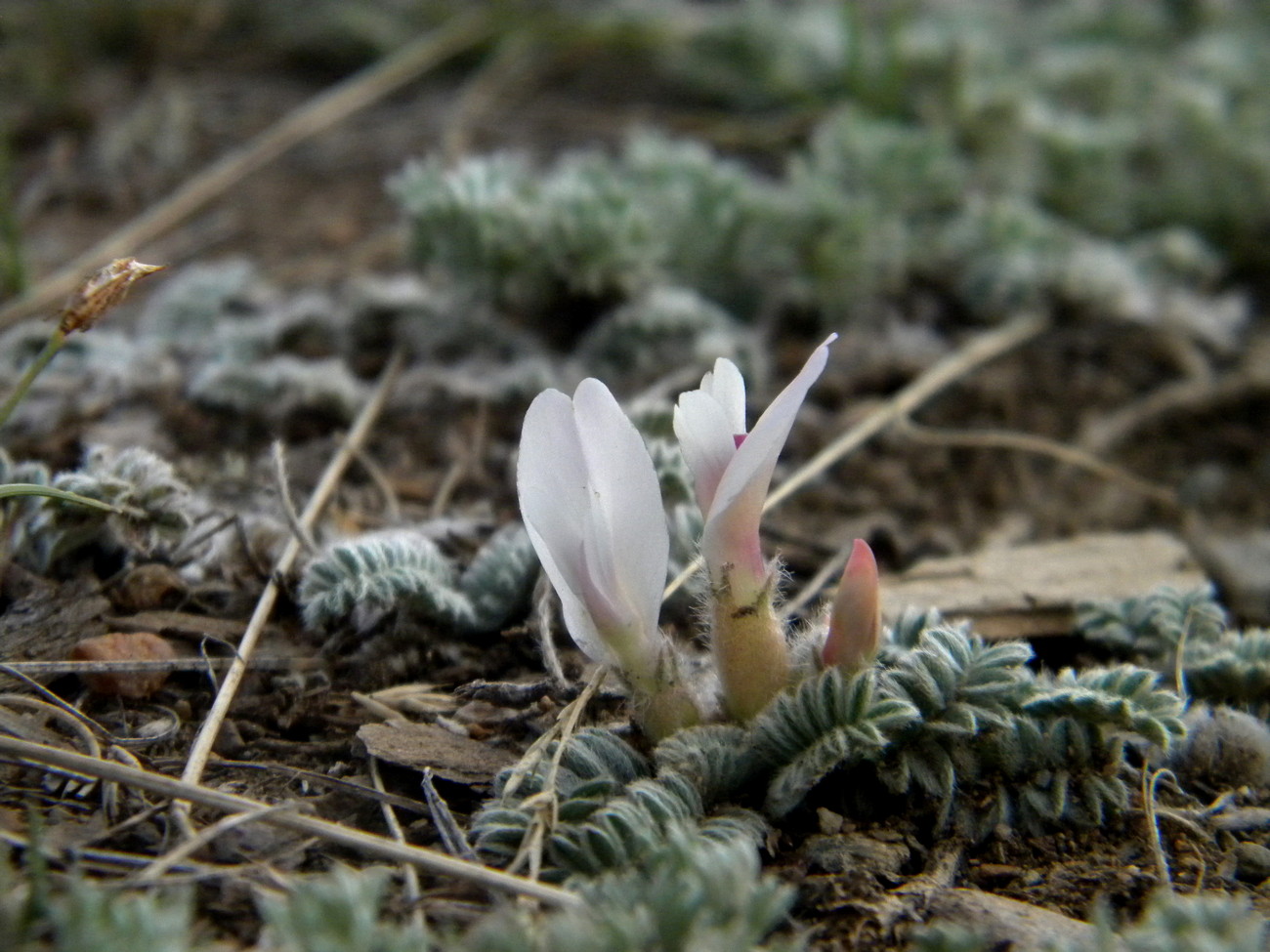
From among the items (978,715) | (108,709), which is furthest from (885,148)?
(108,709)

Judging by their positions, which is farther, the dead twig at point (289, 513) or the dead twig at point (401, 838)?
the dead twig at point (289, 513)

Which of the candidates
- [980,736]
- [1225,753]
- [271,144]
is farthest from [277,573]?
[271,144]

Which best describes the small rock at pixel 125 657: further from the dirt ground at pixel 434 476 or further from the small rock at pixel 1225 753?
the small rock at pixel 1225 753

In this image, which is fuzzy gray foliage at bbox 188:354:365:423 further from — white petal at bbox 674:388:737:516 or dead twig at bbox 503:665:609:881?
white petal at bbox 674:388:737:516

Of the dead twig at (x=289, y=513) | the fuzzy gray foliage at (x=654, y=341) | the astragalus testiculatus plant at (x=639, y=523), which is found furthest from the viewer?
the fuzzy gray foliage at (x=654, y=341)

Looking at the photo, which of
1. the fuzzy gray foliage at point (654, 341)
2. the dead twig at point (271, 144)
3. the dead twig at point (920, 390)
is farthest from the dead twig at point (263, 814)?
the dead twig at point (271, 144)

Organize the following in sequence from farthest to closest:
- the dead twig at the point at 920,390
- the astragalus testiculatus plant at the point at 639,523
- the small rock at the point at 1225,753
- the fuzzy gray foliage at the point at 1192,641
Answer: the dead twig at the point at 920,390 → the fuzzy gray foliage at the point at 1192,641 → the small rock at the point at 1225,753 → the astragalus testiculatus plant at the point at 639,523

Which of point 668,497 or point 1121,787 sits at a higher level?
point 668,497

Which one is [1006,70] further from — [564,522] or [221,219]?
[564,522]
